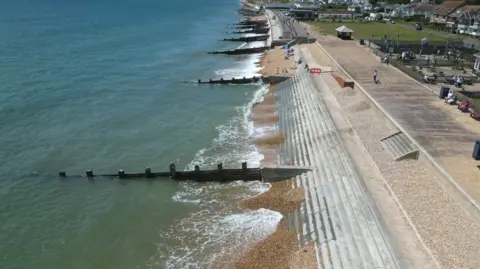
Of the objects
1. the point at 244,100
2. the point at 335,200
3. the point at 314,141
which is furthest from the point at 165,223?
the point at 244,100

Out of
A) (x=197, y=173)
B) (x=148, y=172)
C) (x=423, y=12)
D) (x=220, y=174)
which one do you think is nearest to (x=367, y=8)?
(x=423, y=12)

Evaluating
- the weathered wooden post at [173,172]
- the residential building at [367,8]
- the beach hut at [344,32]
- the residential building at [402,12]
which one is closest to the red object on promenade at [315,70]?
the weathered wooden post at [173,172]

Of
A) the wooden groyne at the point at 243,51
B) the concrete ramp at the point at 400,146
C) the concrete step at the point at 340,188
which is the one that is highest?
the wooden groyne at the point at 243,51

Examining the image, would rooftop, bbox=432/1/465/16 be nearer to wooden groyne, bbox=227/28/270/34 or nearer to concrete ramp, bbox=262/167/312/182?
wooden groyne, bbox=227/28/270/34

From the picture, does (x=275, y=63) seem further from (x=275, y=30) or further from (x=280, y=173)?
(x=280, y=173)

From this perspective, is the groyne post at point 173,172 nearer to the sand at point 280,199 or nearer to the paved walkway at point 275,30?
the sand at point 280,199

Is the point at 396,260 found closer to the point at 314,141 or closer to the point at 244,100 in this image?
the point at 314,141
